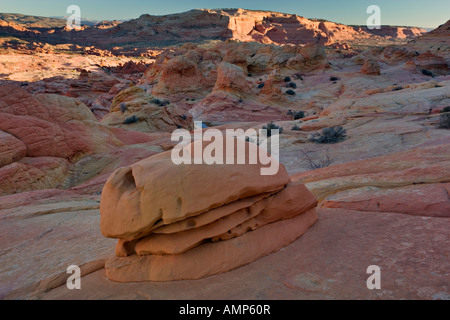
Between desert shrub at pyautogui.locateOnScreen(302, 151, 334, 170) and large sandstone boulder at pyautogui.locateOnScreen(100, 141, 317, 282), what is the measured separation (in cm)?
509

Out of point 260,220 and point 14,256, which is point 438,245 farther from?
point 14,256

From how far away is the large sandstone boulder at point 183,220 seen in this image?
284cm

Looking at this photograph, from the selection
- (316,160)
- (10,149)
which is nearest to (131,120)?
(10,149)

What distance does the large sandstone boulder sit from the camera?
2.84 metres

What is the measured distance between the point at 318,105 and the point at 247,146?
2349 cm

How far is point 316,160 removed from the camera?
876 centimetres

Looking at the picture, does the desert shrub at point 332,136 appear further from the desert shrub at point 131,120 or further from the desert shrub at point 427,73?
the desert shrub at point 427,73

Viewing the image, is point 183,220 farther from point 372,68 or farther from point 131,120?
point 372,68

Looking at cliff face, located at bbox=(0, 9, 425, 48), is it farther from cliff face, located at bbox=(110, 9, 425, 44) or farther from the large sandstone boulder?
the large sandstone boulder

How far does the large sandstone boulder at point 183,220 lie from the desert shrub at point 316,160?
5.09m

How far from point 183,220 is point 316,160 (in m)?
6.75

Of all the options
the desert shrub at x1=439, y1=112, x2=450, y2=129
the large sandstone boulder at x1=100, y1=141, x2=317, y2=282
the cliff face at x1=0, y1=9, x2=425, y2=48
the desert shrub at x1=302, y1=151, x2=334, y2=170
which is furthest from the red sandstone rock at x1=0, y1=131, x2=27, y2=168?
the cliff face at x1=0, y1=9, x2=425, y2=48
